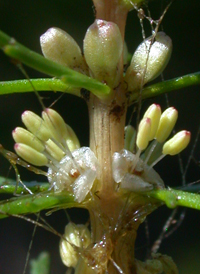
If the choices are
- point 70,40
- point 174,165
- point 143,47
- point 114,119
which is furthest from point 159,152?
point 174,165

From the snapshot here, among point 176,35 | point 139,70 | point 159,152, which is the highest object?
point 176,35

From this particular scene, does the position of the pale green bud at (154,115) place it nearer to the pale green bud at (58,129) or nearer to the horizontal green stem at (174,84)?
the horizontal green stem at (174,84)

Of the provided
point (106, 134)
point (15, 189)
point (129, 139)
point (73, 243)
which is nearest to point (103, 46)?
point (106, 134)

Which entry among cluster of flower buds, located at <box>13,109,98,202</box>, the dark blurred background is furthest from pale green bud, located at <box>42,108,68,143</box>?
the dark blurred background

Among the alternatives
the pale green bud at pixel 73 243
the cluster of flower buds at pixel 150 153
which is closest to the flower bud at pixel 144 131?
the cluster of flower buds at pixel 150 153

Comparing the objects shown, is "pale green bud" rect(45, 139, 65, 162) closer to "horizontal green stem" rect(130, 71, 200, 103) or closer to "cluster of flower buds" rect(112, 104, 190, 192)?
"cluster of flower buds" rect(112, 104, 190, 192)

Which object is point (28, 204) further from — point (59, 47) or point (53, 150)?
point (59, 47)

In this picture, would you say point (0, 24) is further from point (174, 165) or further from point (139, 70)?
point (139, 70)
